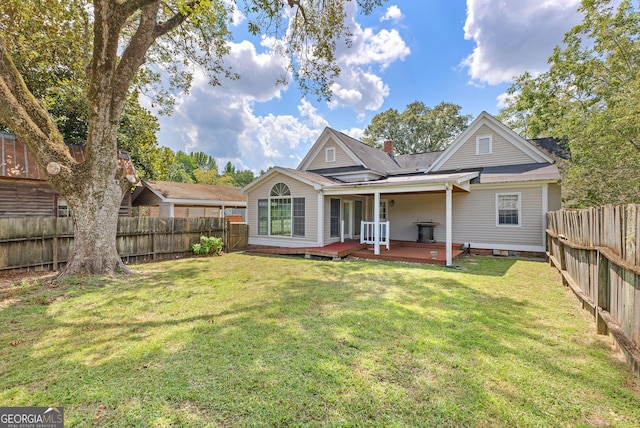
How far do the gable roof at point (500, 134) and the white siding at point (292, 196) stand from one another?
22.5ft

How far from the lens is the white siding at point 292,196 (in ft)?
37.0

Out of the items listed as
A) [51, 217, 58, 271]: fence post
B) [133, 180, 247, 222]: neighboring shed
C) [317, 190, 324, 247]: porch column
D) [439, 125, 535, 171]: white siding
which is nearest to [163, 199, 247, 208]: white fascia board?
[133, 180, 247, 222]: neighboring shed

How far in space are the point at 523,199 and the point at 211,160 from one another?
60395 millimetres

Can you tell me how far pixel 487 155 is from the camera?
12.9m

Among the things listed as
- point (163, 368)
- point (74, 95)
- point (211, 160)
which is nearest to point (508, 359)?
point (163, 368)

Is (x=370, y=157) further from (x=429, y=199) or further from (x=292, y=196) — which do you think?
(x=292, y=196)

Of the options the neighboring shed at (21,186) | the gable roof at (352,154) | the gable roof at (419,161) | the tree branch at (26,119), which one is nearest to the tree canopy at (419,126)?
the gable roof at (419,161)

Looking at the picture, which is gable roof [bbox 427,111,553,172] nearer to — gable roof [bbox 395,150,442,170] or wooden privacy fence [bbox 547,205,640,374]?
gable roof [bbox 395,150,442,170]

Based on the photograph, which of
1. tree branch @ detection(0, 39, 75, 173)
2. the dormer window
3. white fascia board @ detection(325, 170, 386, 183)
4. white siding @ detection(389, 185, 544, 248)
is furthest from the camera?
the dormer window

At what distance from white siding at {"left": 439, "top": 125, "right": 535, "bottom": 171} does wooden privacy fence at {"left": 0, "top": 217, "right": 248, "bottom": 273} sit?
10739 millimetres

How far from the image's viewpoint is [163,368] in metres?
2.92

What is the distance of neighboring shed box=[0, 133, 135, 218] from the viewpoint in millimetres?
9953

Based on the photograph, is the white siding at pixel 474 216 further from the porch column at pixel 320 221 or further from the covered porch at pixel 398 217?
the porch column at pixel 320 221

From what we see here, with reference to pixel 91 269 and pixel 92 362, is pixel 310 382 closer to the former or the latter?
pixel 92 362
